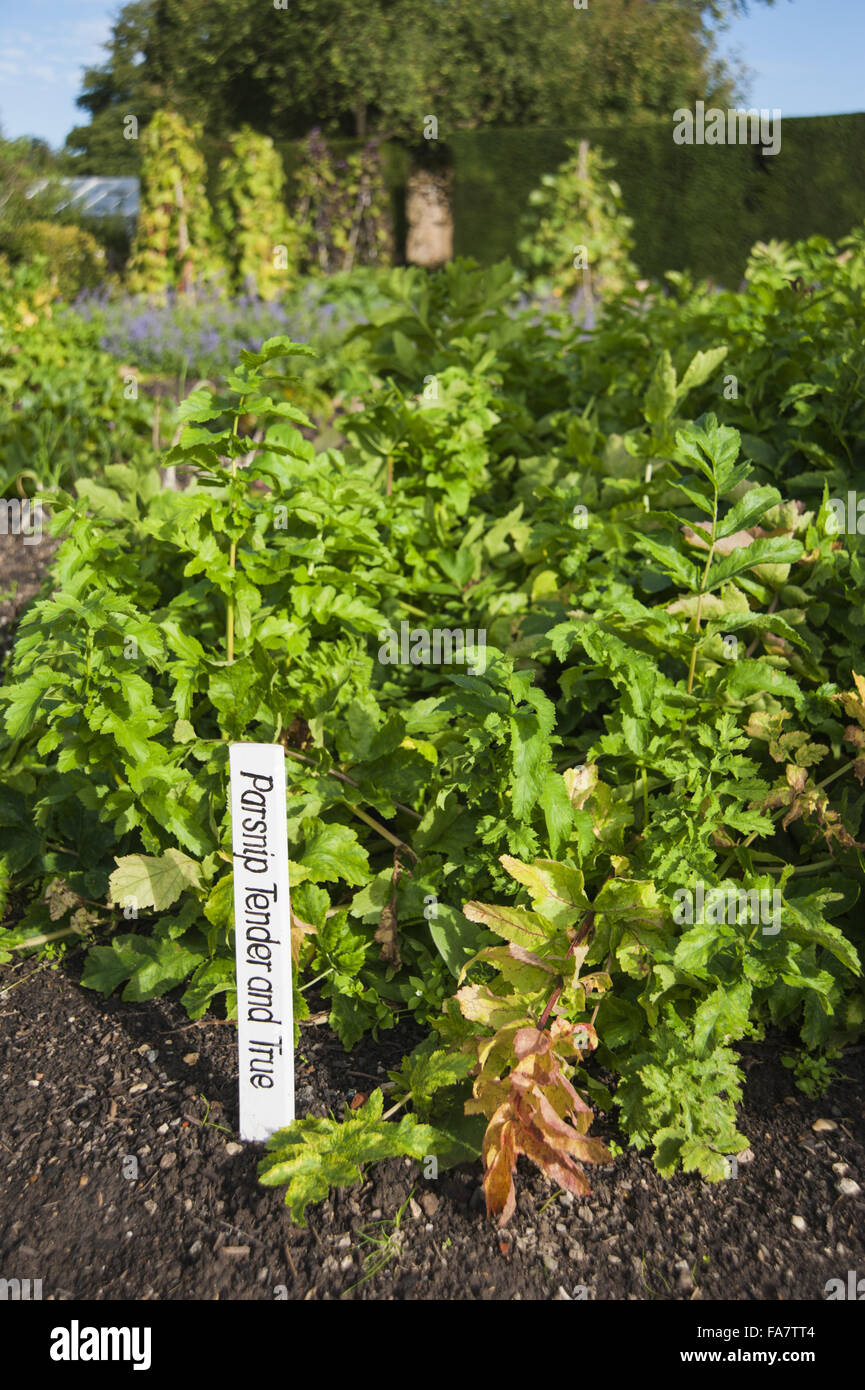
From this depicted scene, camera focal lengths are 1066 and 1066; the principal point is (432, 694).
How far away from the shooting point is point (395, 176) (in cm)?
1348

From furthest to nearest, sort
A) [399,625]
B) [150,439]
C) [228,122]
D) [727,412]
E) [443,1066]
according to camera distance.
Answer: [228,122]
[150,439]
[727,412]
[399,625]
[443,1066]

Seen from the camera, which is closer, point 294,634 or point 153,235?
point 294,634

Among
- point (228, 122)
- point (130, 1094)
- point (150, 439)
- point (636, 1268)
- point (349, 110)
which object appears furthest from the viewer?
point (228, 122)

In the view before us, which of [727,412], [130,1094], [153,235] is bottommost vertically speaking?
[130,1094]

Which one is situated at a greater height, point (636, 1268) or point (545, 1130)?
point (545, 1130)

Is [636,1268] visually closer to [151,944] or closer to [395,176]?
[151,944]

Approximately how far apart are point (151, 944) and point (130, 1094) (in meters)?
0.32

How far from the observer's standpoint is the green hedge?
36.4ft

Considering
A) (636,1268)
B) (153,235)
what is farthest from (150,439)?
(153,235)

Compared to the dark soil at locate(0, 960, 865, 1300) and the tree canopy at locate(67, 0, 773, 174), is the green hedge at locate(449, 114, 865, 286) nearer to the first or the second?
the tree canopy at locate(67, 0, 773, 174)
